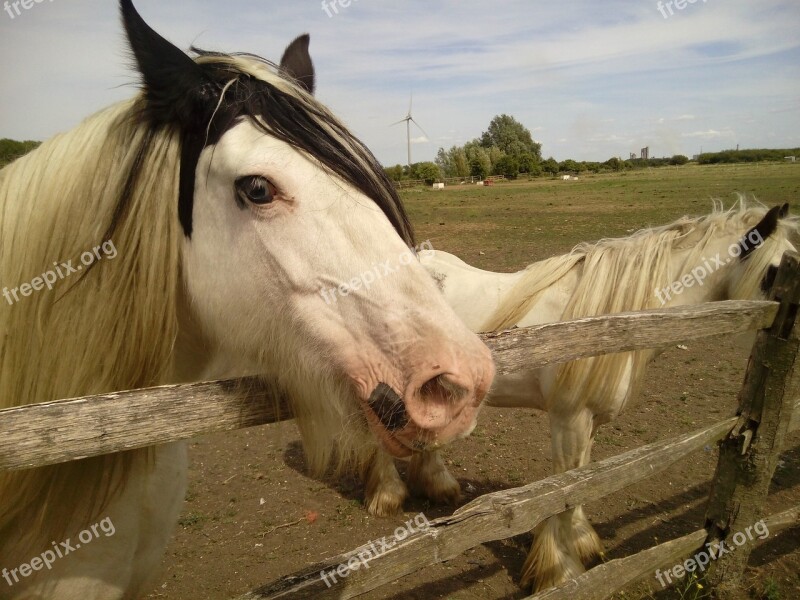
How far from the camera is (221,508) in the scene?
177 inches

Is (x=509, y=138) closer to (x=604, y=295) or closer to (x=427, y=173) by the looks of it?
(x=427, y=173)

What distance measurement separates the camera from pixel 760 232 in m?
3.51

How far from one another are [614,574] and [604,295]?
5.94ft

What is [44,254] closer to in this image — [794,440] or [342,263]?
[342,263]

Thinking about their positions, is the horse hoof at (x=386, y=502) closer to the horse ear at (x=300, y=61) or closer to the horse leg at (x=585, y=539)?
the horse leg at (x=585, y=539)

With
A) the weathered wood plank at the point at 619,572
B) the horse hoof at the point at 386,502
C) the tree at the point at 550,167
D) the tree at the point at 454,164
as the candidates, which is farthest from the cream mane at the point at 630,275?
the tree at the point at 550,167

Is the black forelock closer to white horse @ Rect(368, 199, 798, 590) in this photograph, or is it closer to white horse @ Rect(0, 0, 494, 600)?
white horse @ Rect(0, 0, 494, 600)

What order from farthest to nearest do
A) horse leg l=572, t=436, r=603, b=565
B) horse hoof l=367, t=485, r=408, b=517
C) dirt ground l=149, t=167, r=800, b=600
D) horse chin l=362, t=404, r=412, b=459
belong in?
horse hoof l=367, t=485, r=408, b=517 < horse leg l=572, t=436, r=603, b=565 < dirt ground l=149, t=167, r=800, b=600 < horse chin l=362, t=404, r=412, b=459

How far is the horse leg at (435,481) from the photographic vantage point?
4.71 m

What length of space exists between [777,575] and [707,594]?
0.72 m

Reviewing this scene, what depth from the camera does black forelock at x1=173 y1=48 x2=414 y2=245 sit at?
1521mm

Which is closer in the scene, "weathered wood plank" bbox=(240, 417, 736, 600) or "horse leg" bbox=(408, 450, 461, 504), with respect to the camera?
"weathered wood plank" bbox=(240, 417, 736, 600)

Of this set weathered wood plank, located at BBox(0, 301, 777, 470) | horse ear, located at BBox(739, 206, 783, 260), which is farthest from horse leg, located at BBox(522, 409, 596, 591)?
horse ear, located at BBox(739, 206, 783, 260)

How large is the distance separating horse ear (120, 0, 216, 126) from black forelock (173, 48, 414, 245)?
0.15ft
